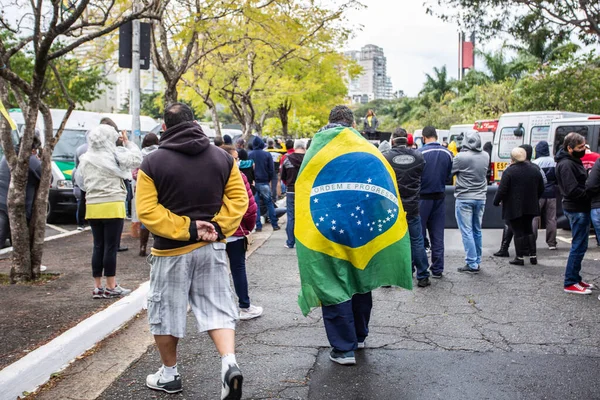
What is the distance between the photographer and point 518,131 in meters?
17.1

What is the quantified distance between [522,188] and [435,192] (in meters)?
1.65

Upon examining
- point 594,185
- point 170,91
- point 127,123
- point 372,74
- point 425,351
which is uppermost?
point 372,74

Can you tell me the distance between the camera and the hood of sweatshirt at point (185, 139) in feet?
13.0

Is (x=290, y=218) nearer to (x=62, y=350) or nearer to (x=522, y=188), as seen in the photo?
(x=522, y=188)

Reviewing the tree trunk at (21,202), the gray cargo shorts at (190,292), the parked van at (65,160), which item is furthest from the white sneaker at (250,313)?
the parked van at (65,160)

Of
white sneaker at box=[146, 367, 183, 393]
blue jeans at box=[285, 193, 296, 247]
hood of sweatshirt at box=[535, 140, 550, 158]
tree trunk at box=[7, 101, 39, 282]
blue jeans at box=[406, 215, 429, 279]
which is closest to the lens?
white sneaker at box=[146, 367, 183, 393]

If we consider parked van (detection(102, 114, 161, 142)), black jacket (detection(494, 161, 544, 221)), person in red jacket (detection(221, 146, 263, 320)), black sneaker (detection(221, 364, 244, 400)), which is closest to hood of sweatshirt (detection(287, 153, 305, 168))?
black jacket (detection(494, 161, 544, 221))

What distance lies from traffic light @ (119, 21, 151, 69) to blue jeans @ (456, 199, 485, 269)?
661 centimetres

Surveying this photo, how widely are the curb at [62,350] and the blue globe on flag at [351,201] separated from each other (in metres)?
2.16

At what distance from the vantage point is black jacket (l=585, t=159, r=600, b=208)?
6.55 metres

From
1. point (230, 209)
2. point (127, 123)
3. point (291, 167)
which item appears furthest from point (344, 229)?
point (127, 123)

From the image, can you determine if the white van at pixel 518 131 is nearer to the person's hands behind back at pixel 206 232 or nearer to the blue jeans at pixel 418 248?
the blue jeans at pixel 418 248

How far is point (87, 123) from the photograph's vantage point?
53.8 ft

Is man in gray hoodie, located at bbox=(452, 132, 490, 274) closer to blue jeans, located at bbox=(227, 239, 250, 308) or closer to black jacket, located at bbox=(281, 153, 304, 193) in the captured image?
black jacket, located at bbox=(281, 153, 304, 193)
